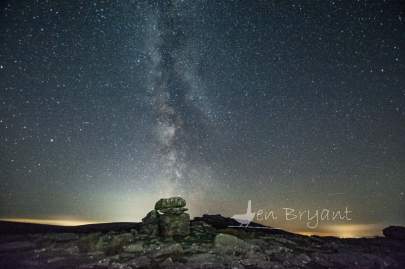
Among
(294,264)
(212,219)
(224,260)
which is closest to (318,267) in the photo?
(294,264)

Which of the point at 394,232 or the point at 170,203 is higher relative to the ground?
the point at 170,203

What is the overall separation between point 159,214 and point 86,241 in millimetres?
8405

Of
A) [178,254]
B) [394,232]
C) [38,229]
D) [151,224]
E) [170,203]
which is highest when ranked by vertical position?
[170,203]

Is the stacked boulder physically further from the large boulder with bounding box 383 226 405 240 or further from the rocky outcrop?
the large boulder with bounding box 383 226 405 240

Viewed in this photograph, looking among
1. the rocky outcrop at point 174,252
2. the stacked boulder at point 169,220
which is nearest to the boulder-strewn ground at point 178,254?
the rocky outcrop at point 174,252

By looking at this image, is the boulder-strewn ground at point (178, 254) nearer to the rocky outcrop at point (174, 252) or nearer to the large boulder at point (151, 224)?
the rocky outcrop at point (174, 252)

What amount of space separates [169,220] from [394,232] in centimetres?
3677

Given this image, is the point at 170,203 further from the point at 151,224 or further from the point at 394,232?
the point at 394,232

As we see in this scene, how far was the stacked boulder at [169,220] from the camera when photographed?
2939 centimetres

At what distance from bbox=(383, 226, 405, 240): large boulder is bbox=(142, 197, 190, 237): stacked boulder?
110 feet

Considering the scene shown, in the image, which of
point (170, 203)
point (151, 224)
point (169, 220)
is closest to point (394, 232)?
point (170, 203)

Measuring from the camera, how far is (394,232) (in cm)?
4525

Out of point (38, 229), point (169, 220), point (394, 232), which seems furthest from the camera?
point (394, 232)

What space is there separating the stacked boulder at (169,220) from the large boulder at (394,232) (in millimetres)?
33410
